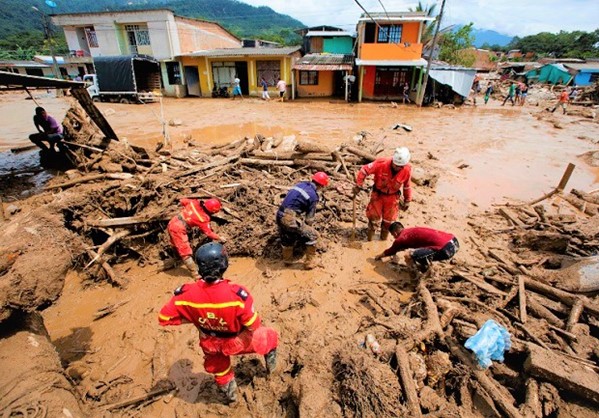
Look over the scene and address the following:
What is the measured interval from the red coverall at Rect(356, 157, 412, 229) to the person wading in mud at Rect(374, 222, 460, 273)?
2.62 feet

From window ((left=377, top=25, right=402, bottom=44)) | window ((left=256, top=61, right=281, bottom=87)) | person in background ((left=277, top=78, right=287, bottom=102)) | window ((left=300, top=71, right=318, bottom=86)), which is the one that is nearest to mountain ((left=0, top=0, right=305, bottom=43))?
window ((left=256, top=61, right=281, bottom=87))

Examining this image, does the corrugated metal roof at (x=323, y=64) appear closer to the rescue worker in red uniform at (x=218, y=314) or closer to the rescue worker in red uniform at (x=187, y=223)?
the rescue worker in red uniform at (x=187, y=223)

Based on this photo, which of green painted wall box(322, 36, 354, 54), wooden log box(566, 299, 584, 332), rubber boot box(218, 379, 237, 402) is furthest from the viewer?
green painted wall box(322, 36, 354, 54)

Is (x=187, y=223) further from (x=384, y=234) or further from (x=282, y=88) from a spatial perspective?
(x=282, y=88)

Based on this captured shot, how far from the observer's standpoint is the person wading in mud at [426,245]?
4.54 m

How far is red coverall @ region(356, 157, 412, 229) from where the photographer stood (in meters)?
5.50

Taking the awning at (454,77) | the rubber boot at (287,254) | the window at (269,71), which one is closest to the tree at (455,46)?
the awning at (454,77)

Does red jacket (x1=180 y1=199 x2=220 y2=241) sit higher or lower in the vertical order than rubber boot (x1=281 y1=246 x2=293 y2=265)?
higher

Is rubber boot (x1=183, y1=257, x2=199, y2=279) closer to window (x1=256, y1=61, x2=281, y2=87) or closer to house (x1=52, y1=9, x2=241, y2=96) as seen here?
window (x1=256, y1=61, x2=281, y2=87)

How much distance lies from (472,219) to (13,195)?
11.1 meters

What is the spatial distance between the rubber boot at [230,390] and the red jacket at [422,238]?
3.28 m

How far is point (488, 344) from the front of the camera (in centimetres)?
299

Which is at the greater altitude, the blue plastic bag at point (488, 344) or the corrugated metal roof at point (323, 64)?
the corrugated metal roof at point (323, 64)

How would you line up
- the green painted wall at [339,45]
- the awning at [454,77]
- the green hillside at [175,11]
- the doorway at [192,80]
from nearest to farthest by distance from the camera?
1. the awning at [454,77]
2. the doorway at [192,80]
3. the green painted wall at [339,45]
4. the green hillside at [175,11]
